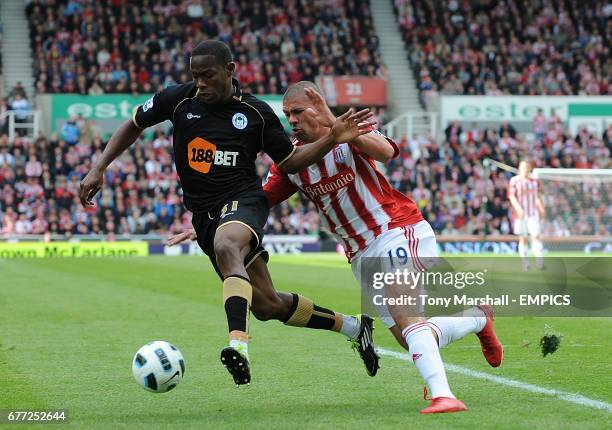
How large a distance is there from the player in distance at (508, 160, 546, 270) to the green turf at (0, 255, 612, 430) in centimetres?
752

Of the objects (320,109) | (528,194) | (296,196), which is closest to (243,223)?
(320,109)

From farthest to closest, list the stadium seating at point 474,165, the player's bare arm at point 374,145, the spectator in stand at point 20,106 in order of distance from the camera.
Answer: the stadium seating at point 474,165
the spectator in stand at point 20,106
the player's bare arm at point 374,145

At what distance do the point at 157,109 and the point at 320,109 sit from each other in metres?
1.13

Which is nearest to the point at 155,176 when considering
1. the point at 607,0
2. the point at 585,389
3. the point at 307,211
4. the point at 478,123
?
the point at 307,211


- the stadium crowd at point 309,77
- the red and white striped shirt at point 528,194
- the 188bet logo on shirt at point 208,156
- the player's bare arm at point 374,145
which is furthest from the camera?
the stadium crowd at point 309,77

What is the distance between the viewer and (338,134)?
20.4ft

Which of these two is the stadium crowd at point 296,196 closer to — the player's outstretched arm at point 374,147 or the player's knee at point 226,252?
the player's outstretched arm at point 374,147

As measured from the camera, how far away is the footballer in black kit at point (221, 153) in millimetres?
6695

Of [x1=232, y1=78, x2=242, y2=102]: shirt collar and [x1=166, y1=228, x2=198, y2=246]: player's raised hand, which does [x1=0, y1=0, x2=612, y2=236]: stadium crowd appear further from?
[x1=232, y1=78, x2=242, y2=102]: shirt collar

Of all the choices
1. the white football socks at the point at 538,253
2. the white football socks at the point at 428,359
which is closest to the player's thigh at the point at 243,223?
the white football socks at the point at 428,359

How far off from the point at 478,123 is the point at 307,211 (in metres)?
7.29

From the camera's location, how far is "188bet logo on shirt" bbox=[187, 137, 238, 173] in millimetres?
6695

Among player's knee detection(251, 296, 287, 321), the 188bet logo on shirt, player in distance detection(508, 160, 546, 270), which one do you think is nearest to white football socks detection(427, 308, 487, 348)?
player's knee detection(251, 296, 287, 321)

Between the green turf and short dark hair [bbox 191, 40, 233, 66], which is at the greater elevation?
short dark hair [bbox 191, 40, 233, 66]
